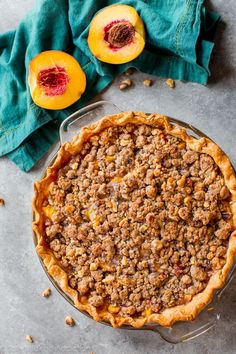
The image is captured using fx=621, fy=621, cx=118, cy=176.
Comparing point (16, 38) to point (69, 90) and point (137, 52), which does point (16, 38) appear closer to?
point (69, 90)

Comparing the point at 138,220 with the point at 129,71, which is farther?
the point at 129,71

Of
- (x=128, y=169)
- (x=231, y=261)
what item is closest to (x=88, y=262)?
(x=128, y=169)

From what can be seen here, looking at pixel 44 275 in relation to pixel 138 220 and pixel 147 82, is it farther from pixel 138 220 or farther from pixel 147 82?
pixel 147 82

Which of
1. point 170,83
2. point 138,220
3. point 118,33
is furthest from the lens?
point 170,83

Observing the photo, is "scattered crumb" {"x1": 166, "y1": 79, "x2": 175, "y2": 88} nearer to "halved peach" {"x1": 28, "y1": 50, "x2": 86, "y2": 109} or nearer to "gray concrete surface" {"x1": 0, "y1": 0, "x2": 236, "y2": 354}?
"gray concrete surface" {"x1": 0, "y1": 0, "x2": 236, "y2": 354}

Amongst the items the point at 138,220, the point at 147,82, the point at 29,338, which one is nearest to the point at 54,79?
the point at 147,82

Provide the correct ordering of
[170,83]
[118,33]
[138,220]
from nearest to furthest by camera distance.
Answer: [138,220]
[118,33]
[170,83]
